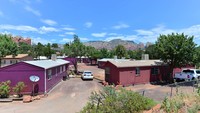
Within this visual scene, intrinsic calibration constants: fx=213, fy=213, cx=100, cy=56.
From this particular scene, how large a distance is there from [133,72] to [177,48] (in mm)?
5912

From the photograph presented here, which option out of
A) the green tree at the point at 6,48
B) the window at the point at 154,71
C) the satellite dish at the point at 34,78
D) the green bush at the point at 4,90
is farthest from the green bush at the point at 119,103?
the green tree at the point at 6,48

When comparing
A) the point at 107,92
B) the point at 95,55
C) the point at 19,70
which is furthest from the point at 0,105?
the point at 95,55

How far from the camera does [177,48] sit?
82.5 ft

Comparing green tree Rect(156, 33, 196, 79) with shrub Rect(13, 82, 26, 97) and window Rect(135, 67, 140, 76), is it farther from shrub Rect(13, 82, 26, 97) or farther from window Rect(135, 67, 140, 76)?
shrub Rect(13, 82, 26, 97)

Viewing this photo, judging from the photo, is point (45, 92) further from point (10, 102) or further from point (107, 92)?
point (107, 92)

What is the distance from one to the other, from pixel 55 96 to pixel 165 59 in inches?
580

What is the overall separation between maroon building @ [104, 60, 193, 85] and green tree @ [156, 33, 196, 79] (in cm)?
270

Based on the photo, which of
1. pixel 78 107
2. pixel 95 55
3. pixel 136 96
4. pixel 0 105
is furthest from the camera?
pixel 95 55

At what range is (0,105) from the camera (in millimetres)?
16906

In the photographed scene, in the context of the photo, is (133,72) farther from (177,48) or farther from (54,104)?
(54,104)

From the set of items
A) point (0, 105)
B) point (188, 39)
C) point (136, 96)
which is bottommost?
point (0, 105)

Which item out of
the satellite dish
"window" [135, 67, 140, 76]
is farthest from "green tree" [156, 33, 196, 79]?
the satellite dish

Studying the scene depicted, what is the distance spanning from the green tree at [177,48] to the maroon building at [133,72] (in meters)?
2.70

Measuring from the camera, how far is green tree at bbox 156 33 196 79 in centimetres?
2486
